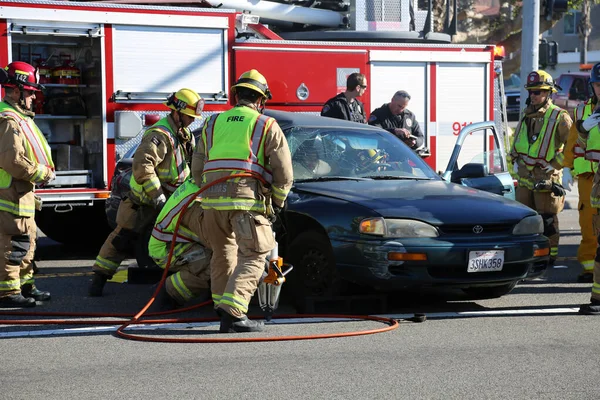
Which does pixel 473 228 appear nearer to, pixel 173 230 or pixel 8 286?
pixel 173 230

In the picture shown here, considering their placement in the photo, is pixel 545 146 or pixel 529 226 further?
pixel 545 146

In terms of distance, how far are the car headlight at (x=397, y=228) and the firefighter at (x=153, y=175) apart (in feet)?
6.19

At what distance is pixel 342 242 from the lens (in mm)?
7363

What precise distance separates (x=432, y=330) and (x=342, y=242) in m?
0.90

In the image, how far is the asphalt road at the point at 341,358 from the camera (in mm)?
5332

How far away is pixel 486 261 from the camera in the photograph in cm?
734

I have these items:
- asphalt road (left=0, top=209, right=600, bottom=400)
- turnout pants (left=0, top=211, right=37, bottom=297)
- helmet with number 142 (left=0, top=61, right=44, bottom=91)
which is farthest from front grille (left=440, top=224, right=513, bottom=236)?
helmet with number 142 (left=0, top=61, right=44, bottom=91)

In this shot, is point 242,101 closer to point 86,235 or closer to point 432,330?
point 432,330

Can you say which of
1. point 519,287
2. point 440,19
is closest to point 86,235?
point 519,287

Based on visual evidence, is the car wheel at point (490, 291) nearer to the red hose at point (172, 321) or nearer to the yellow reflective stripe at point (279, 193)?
the red hose at point (172, 321)

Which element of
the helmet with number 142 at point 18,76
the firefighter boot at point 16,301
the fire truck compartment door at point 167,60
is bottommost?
the firefighter boot at point 16,301

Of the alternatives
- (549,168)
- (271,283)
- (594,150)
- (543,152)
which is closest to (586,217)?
(549,168)

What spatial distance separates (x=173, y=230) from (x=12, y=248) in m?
1.24

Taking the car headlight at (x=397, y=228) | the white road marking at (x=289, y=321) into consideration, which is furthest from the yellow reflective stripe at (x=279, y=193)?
the white road marking at (x=289, y=321)
